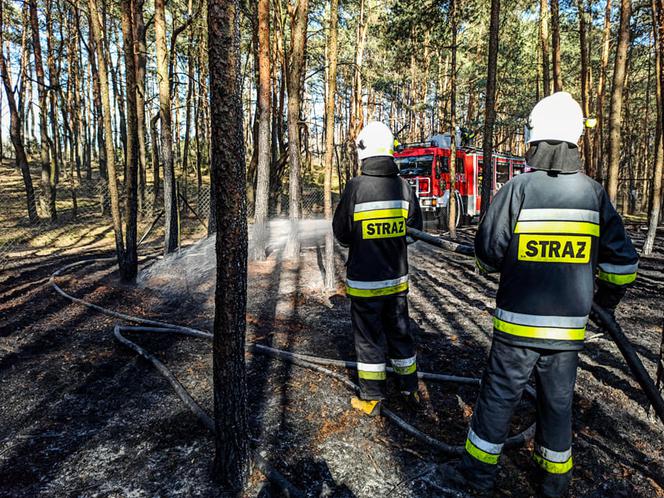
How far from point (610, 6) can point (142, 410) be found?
20.3 metres

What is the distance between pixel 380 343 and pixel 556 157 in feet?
6.22

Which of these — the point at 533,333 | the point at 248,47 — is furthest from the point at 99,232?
the point at 533,333

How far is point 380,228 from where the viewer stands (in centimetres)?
331

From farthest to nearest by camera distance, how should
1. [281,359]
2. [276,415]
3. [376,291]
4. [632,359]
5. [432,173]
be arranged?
[432,173]
[281,359]
[376,291]
[276,415]
[632,359]

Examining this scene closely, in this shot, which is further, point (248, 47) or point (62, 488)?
point (248, 47)

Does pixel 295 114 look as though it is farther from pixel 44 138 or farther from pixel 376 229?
pixel 44 138

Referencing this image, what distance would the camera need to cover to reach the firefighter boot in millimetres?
3186

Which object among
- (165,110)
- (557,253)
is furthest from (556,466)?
(165,110)

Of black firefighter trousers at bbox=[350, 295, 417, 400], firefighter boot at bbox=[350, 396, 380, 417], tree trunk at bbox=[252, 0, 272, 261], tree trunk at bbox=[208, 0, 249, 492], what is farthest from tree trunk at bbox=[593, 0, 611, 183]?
tree trunk at bbox=[208, 0, 249, 492]

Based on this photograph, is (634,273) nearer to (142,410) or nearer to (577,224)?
(577,224)

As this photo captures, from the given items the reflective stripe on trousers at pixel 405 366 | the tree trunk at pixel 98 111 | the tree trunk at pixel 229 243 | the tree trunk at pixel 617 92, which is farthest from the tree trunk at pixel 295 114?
the tree trunk at pixel 98 111

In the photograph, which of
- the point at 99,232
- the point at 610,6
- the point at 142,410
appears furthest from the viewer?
the point at 610,6

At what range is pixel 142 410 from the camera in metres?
3.25

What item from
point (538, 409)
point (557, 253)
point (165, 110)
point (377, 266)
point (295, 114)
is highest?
point (165, 110)
